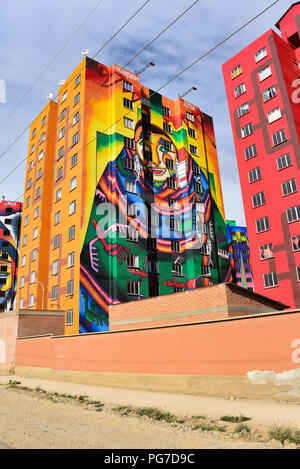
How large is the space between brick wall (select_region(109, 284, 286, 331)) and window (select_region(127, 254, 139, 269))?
1061 centimetres

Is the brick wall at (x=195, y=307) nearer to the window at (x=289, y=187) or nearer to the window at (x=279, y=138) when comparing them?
the window at (x=289, y=187)

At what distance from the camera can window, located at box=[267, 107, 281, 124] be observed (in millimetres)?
35094

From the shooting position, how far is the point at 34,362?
26344 mm

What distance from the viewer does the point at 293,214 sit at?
31516mm

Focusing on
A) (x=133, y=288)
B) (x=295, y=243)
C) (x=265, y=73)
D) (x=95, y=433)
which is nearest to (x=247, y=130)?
(x=265, y=73)

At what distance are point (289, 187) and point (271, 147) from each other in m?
5.18

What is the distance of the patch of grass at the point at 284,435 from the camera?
667 cm

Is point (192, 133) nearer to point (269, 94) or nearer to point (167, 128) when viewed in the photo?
point (167, 128)

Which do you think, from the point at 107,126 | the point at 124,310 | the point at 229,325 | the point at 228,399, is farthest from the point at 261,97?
the point at 228,399
